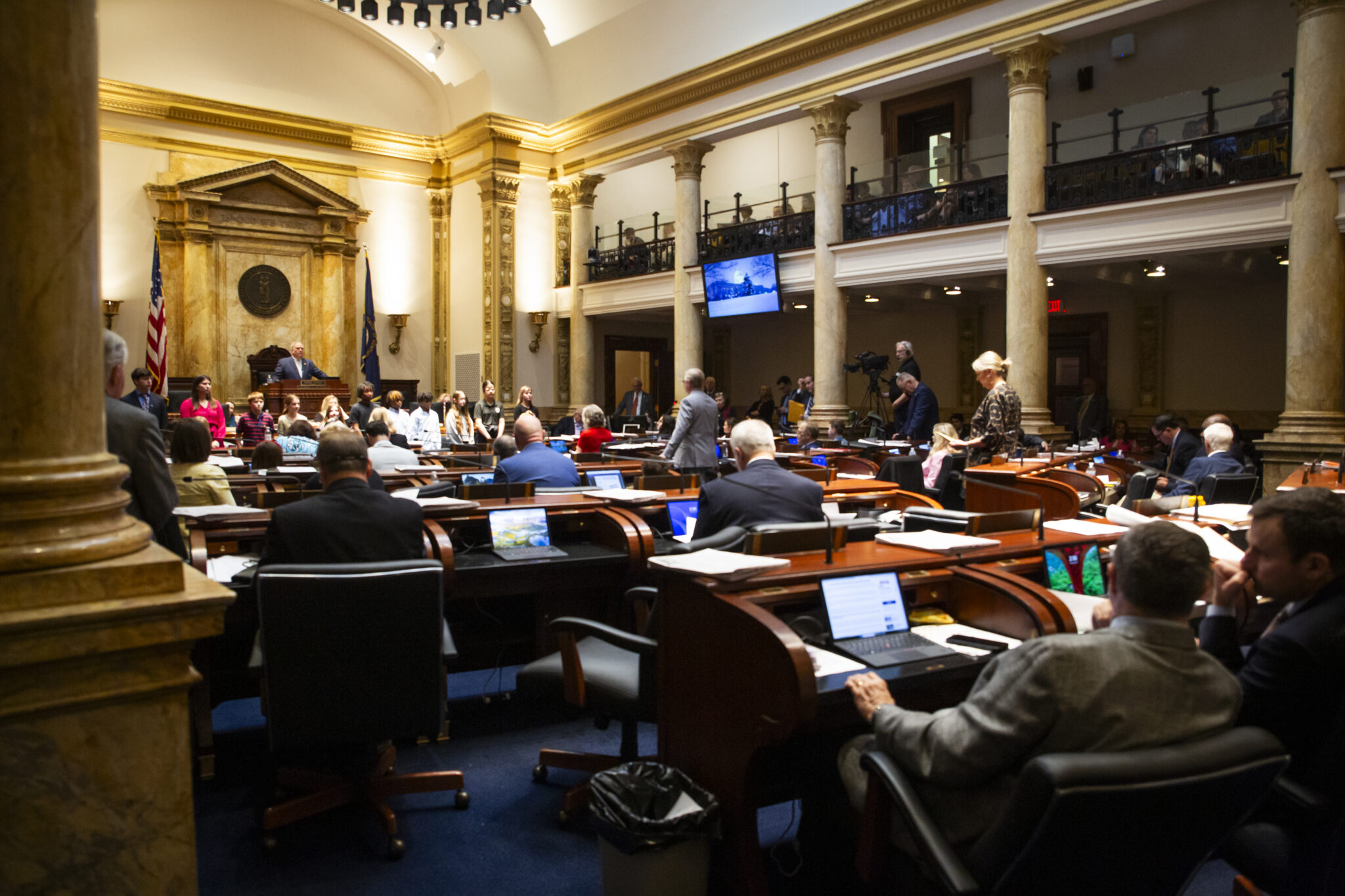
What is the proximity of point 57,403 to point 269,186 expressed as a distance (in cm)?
1656

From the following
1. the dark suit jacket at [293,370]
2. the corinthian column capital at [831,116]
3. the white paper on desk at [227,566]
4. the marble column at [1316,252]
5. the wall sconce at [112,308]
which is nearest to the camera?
the white paper on desk at [227,566]

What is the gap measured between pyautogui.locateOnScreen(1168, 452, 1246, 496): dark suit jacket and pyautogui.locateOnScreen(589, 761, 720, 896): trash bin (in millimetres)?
5027

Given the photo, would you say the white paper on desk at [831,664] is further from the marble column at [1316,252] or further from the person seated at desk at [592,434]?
the marble column at [1316,252]

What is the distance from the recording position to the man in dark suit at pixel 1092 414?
564 inches

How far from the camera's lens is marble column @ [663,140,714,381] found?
15.1 meters

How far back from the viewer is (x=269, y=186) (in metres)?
16.8

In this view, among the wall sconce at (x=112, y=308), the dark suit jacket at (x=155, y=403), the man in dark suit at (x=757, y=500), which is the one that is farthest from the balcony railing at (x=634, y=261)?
the man in dark suit at (x=757, y=500)

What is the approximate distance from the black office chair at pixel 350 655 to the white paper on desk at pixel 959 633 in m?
1.53

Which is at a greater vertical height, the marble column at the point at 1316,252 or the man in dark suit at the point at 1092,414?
the marble column at the point at 1316,252

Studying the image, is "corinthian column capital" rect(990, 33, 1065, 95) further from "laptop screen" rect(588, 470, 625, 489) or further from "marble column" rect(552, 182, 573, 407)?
"marble column" rect(552, 182, 573, 407)

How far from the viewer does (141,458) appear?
3.56 metres

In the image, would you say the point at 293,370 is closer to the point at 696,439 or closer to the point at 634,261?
the point at 634,261

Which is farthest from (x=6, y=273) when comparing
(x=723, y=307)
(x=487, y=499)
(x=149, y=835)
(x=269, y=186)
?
(x=269, y=186)

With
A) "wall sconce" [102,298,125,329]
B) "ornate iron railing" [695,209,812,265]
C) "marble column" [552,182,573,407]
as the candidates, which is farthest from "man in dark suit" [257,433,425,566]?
"marble column" [552,182,573,407]
